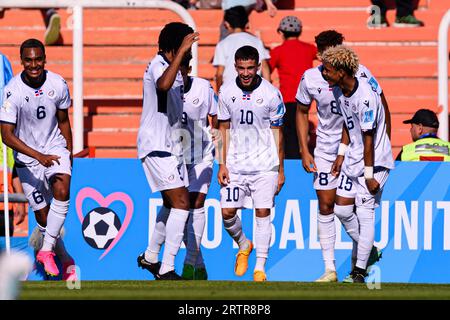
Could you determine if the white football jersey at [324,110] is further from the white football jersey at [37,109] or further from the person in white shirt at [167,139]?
the white football jersey at [37,109]

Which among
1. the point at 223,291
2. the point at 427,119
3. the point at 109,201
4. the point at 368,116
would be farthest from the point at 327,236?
the point at 223,291

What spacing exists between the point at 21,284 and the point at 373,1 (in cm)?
768

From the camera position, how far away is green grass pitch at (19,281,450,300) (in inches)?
436

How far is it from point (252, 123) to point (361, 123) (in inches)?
48.6

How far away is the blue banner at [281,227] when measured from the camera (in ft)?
48.0

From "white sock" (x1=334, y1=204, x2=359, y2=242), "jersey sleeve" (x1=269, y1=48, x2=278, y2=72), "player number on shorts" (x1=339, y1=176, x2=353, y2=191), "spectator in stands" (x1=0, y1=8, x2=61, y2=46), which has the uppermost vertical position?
"spectator in stands" (x1=0, y1=8, x2=61, y2=46)

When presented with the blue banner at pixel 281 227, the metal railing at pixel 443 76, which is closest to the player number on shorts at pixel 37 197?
the blue banner at pixel 281 227

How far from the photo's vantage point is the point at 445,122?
51.4 feet

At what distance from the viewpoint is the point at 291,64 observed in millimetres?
16188

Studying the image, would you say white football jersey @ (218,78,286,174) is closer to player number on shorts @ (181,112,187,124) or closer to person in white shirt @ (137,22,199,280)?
player number on shorts @ (181,112,187,124)

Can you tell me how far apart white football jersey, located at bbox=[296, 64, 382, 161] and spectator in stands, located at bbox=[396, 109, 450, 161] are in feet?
5.37

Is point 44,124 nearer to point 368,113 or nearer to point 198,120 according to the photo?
point 198,120

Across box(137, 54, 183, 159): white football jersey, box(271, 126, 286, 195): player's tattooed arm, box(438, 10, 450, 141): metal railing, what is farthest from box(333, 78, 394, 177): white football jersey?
box(438, 10, 450, 141): metal railing
